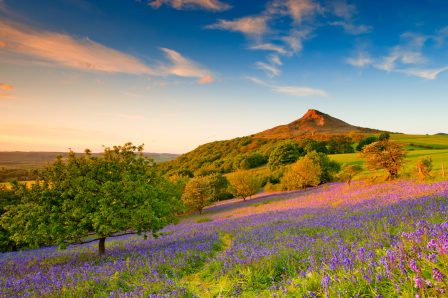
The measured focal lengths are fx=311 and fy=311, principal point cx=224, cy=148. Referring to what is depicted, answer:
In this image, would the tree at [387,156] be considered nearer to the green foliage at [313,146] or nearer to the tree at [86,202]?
the tree at [86,202]

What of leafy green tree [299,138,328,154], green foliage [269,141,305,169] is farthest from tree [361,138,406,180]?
leafy green tree [299,138,328,154]

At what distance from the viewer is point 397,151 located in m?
27.0

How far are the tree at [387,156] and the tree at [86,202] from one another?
73.8 ft

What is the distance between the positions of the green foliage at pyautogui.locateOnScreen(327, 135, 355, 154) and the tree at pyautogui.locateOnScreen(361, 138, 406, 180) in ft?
201

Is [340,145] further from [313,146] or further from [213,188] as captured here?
[213,188]

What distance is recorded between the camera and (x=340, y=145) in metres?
90.4

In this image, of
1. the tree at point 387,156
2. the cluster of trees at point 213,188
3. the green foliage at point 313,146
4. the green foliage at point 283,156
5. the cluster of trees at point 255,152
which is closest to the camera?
the tree at point 387,156

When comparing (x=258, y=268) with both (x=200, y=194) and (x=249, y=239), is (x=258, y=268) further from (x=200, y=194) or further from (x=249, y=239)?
(x=200, y=194)

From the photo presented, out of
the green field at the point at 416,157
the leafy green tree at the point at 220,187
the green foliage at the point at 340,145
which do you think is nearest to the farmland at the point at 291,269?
the green field at the point at 416,157

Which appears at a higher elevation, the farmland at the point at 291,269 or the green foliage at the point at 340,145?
the green foliage at the point at 340,145

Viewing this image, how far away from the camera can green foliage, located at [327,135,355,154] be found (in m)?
88.1

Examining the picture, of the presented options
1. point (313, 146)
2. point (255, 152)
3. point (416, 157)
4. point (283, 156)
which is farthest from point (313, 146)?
point (416, 157)

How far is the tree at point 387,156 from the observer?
27.1 meters

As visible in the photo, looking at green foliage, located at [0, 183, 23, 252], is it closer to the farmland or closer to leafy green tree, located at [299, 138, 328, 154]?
the farmland
